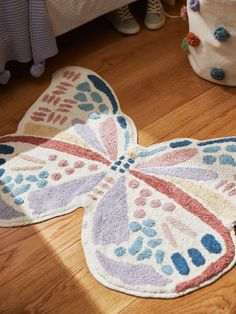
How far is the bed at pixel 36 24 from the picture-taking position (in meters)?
1.79

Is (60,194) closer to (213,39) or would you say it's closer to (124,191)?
(124,191)

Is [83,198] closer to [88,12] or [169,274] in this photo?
[169,274]

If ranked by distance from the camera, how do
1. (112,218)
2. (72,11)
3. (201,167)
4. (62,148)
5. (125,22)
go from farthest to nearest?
1. (125,22)
2. (72,11)
3. (62,148)
4. (201,167)
5. (112,218)

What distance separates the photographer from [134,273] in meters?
1.28

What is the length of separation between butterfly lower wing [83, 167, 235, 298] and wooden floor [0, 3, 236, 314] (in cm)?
4

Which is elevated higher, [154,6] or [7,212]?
[154,6]

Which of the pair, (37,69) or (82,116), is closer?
(82,116)

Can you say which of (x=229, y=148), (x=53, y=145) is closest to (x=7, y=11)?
(x=53, y=145)

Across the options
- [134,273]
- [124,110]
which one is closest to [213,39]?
[124,110]

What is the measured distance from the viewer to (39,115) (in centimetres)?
179

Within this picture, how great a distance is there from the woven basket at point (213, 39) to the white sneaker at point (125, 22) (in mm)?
378

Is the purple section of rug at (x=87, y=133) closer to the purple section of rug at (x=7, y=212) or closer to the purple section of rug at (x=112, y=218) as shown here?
the purple section of rug at (x=112, y=218)

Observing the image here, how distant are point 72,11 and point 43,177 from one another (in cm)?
76

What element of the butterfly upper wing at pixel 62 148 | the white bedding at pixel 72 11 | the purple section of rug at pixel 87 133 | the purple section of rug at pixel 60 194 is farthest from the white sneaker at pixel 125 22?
the purple section of rug at pixel 60 194
